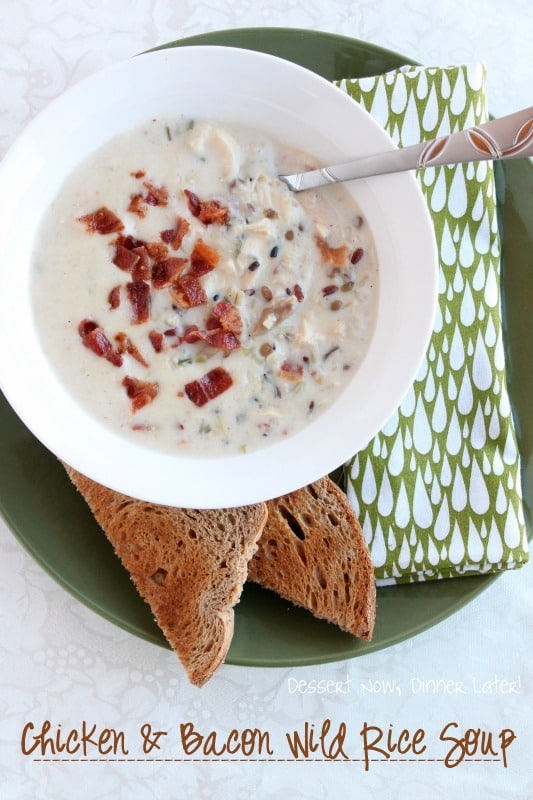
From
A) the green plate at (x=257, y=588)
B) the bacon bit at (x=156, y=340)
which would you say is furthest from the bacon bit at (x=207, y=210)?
the green plate at (x=257, y=588)

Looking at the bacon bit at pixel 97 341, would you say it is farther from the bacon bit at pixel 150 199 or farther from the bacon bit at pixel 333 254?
the bacon bit at pixel 333 254

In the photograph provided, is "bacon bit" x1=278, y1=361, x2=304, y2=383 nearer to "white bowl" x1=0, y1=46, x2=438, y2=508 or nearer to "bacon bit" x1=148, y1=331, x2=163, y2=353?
"white bowl" x1=0, y1=46, x2=438, y2=508

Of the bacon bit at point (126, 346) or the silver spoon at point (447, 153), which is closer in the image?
the silver spoon at point (447, 153)

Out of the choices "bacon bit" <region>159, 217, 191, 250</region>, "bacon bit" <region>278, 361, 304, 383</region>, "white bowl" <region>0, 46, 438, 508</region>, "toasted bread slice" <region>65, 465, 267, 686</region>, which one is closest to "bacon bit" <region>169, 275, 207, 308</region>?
"bacon bit" <region>159, 217, 191, 250</region>

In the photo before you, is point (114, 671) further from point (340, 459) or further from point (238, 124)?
point (238, 124)

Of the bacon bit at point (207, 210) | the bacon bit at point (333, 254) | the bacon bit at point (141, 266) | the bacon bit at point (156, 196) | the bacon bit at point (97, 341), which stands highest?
the bacon bit at point (156, 196)

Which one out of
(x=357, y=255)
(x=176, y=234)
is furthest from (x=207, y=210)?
(x=357, y=255)
